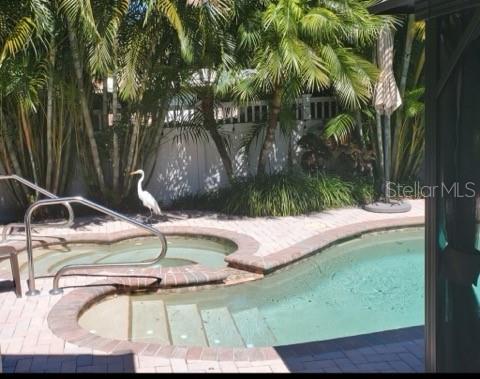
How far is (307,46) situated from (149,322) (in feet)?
16.1

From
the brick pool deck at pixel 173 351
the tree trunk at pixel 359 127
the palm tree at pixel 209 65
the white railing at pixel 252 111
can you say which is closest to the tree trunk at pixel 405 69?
the tree trunk at pixel 359 127

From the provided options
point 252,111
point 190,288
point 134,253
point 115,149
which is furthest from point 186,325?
point 252,111

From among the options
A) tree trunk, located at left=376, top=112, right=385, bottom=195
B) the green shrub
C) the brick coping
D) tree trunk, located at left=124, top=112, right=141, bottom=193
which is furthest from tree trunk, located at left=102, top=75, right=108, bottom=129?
tree trunk, located at left=376, top=112, right=385, bottom=195

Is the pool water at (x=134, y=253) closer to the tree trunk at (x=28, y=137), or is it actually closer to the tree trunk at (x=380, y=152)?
the tree trunk at (x=28, y=137)

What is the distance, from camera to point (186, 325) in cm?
550

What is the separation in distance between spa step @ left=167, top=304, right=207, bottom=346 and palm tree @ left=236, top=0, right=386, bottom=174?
156 inches

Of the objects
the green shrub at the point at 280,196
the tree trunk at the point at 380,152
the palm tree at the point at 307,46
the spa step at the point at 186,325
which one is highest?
the palm tree at the point at 307,46

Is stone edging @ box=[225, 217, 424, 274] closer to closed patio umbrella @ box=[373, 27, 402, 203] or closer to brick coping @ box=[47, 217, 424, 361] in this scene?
brick coping @ box=[47, 217, 424, 361]

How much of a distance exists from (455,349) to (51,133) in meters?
7.37

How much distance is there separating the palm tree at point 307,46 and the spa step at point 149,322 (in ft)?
13.1

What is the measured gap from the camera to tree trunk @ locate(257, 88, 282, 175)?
9750 mm

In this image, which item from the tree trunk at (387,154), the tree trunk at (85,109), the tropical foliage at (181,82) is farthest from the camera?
the tree trunk at (387,154)

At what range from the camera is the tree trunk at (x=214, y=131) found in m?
9.87

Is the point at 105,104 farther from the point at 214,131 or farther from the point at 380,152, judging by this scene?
the point at 380,152
